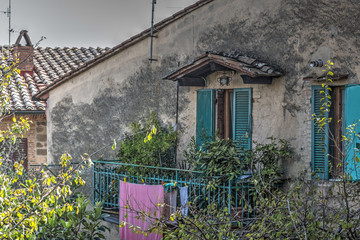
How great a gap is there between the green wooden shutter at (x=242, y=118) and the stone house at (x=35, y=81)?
7037mm

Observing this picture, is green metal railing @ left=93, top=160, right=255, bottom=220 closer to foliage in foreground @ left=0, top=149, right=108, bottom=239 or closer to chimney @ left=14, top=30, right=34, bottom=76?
foliage in foreground @ left=0, top=149, right=108, bottom=239

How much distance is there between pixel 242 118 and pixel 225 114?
0.47 metres

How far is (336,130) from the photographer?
10906 millimetres

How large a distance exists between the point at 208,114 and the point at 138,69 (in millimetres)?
2138

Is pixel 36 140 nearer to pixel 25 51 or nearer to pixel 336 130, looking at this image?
pixel 25 51

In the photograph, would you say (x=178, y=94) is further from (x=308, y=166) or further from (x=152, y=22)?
(x=308, y=166)

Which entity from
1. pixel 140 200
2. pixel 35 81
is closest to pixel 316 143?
pixel 140 200

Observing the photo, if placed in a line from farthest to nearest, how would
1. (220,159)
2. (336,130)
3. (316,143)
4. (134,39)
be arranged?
1. (134,39)
2. (220,159)
3. (316,143)
4. (336,130)

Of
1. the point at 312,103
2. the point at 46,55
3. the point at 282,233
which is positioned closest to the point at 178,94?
the point at 312,103

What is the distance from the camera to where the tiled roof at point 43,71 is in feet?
61.0

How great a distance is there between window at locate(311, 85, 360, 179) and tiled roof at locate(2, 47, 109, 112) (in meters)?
8.61

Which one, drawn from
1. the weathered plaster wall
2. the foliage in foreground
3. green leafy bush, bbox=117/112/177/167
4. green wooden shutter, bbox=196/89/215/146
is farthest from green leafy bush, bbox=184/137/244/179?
the weathered plaster wall

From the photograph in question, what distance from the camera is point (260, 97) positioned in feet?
39.4

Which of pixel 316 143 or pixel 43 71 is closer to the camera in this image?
pixel 316 143
